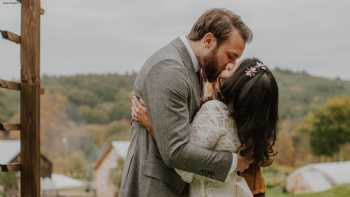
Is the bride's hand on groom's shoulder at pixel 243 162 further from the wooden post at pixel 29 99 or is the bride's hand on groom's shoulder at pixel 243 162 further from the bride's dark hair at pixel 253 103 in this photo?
the wooden post at pixel 29 99

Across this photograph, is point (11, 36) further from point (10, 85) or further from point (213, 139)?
point (213, 139)

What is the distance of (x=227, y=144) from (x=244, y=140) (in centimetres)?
8

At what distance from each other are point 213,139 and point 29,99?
117 cm

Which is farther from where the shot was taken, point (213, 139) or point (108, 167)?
point (108, 167)

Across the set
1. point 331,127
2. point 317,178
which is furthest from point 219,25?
point 331,127

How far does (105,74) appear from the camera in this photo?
4684 centimetres

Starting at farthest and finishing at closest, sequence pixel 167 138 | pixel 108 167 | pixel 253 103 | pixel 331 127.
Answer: pixel 108 167
pixel 331 127
pixel 253 103
pixel 167 138

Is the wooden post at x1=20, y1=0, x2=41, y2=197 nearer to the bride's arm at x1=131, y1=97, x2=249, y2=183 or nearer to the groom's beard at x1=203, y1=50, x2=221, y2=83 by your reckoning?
the bride's arm at x1=131, y1=97, x2=249, y2=183

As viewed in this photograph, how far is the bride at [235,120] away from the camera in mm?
2170

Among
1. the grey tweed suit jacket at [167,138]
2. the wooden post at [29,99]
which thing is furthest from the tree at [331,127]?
the grey tweed suit jacket at [167,138]

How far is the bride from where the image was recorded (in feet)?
7.12

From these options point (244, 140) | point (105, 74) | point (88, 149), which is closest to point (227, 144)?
point (244, 140)

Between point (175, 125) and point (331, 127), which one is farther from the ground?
point (175, 125)

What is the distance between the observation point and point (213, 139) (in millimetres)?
2154
